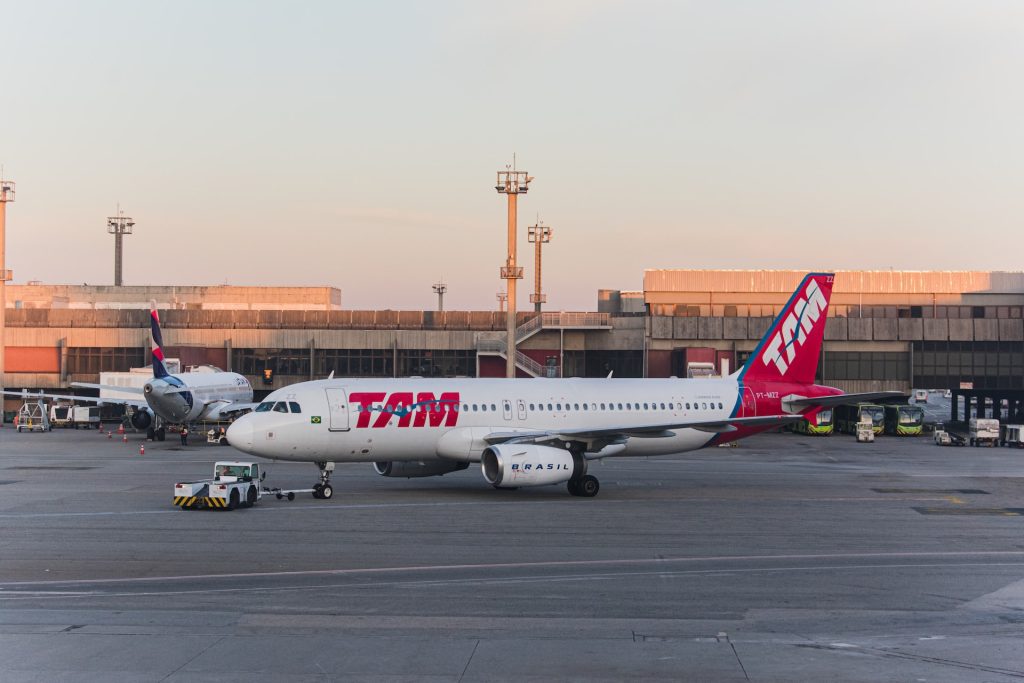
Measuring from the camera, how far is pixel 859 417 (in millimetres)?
76250

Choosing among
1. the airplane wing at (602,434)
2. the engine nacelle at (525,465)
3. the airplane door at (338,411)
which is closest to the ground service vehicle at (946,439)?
the airplane wing at (602,434)

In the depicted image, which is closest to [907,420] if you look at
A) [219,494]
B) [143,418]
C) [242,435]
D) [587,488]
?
[587,488]

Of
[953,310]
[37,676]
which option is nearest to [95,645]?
[37,676]

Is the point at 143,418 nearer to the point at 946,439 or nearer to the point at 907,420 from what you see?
the point at 946,439

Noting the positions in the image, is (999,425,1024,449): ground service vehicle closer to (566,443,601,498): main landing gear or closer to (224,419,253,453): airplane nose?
(566,443,601,498): main landing gear

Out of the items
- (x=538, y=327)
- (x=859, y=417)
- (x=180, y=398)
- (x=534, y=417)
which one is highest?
(x=538, y=327)

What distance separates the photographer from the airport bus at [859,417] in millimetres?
76500

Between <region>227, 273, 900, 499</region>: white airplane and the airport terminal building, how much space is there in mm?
40663

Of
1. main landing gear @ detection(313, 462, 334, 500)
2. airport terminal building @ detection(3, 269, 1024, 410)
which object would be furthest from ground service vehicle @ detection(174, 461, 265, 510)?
airport terminal building @ detection(3, 269, 1024, 410)

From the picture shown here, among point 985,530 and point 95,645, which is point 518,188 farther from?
point 95,645

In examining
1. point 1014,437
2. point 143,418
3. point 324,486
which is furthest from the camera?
point 143,418

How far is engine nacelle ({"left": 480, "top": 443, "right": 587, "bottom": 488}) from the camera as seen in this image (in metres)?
35.3

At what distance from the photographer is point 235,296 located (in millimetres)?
111938

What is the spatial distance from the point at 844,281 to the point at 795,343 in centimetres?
4880
